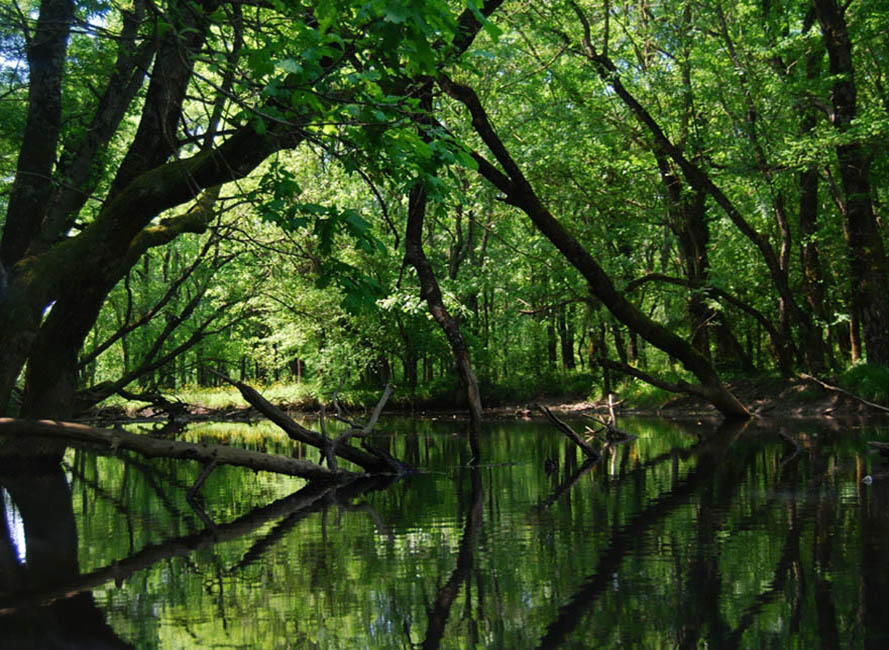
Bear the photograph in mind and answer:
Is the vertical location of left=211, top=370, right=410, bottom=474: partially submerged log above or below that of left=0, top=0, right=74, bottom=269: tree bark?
below

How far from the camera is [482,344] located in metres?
36.7

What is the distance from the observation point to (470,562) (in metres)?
5.70

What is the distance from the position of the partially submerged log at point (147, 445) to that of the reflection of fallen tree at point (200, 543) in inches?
18.1

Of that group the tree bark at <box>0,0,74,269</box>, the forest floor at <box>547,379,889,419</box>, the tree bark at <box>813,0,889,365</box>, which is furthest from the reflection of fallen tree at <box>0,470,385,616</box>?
the tree bark at <box>813,0,889,365</box>

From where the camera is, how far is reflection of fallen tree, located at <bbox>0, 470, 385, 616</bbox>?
204 inches

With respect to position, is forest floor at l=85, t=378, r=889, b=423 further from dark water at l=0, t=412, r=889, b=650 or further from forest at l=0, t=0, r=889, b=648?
dark water at l=0, t=412, r=889, b=650

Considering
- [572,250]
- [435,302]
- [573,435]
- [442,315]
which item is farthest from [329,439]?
[572,250]

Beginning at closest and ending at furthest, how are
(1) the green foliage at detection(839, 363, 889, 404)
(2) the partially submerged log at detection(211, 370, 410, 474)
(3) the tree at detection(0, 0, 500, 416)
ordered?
(3) the tree at detection(0, 0, 500, 416) < (2) the partially submerged log at detection(211, 370, 410, 474) < (1) the green foliage at detection(839, 363, 889, 404)

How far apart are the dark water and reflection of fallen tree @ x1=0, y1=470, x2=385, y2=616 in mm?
33

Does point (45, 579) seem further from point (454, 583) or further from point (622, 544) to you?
point (622, 544)

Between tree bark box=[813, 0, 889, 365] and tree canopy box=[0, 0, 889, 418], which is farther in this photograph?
tree bark box=[813, 0, 889, 365]

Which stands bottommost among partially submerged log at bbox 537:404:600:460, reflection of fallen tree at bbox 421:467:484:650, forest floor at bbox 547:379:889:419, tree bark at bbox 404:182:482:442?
reflection of fallen tree at bbox 421:467:484:650

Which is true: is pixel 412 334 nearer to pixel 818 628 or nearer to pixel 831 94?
pixel 831 94

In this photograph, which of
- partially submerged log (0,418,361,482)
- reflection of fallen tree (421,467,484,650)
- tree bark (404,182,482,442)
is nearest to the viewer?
reflection of fallen tree (421,467,484,650)
